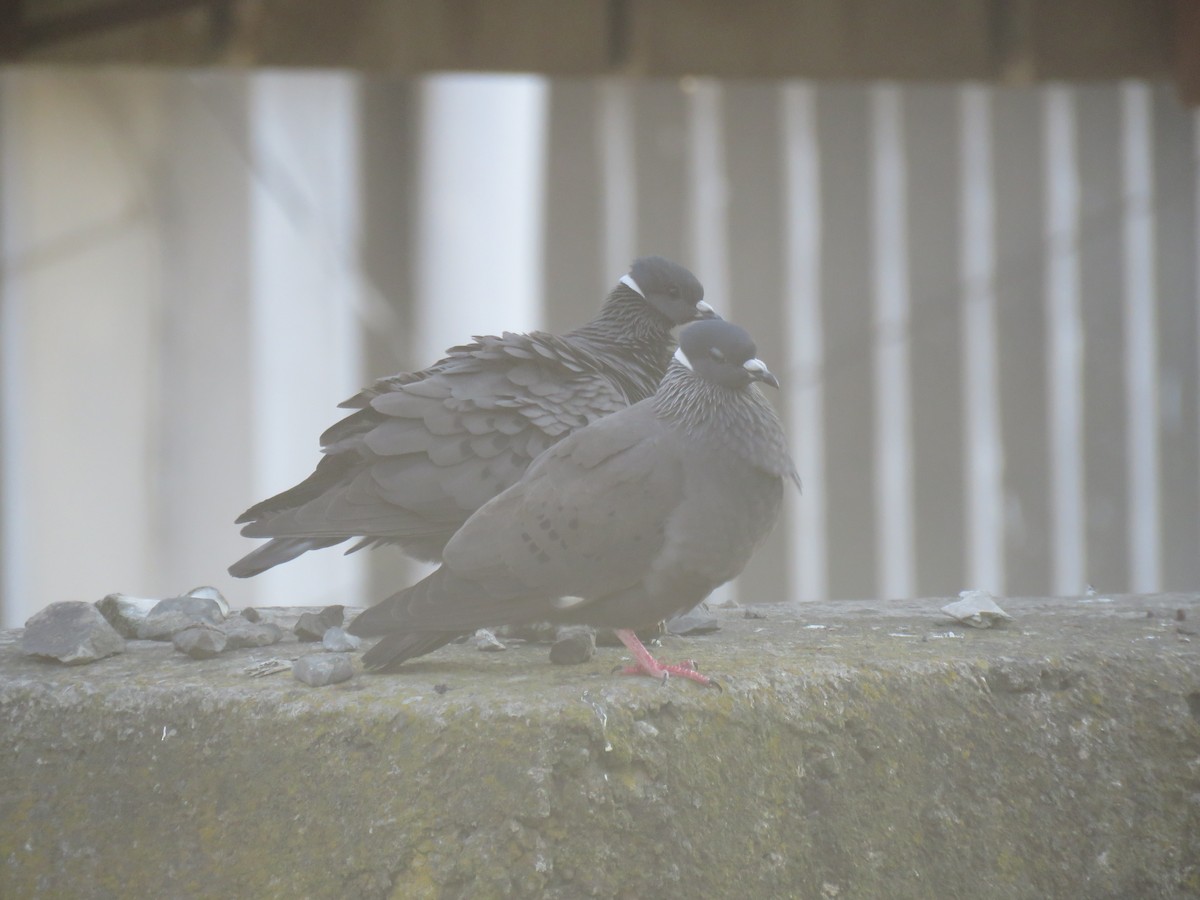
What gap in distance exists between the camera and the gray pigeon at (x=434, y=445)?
3.21 meters

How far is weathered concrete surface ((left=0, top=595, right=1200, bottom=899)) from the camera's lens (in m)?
2.29

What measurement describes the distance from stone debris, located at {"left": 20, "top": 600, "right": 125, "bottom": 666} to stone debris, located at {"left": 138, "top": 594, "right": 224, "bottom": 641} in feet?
0.53

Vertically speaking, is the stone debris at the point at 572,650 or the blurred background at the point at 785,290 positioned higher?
the blurred background at the point at 785,290

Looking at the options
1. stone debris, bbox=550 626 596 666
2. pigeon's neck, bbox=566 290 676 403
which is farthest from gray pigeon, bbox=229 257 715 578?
stone debris, bbox=550 626 596 666

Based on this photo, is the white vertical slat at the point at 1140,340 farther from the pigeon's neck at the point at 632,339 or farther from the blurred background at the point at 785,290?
the pigeon's neck at the point at 632,339

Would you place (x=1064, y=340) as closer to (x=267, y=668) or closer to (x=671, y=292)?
(x=671, y=292)

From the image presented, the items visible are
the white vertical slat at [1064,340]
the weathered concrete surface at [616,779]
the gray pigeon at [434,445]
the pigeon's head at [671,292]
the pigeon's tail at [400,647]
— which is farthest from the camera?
the white vertical slat at [1064,340]

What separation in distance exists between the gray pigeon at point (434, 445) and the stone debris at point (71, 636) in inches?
13.1

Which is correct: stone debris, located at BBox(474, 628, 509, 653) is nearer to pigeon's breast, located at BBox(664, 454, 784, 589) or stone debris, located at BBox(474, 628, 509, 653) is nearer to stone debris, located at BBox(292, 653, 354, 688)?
stone debris, located at BBox(292, 653, 354, 688)

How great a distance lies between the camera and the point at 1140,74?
19.9 ft

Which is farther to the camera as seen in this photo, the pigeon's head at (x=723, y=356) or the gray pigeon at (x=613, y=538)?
the pigeon's head at (x=723, y=356)

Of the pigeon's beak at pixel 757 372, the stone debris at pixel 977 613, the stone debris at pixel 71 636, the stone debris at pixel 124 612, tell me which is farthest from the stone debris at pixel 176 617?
the stone debris at pixel 977 613

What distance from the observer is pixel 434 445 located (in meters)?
3.23

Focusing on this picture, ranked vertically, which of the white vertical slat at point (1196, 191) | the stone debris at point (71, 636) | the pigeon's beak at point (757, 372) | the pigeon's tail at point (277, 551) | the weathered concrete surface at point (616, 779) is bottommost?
the weathered concrete surface at point (616, 779)
